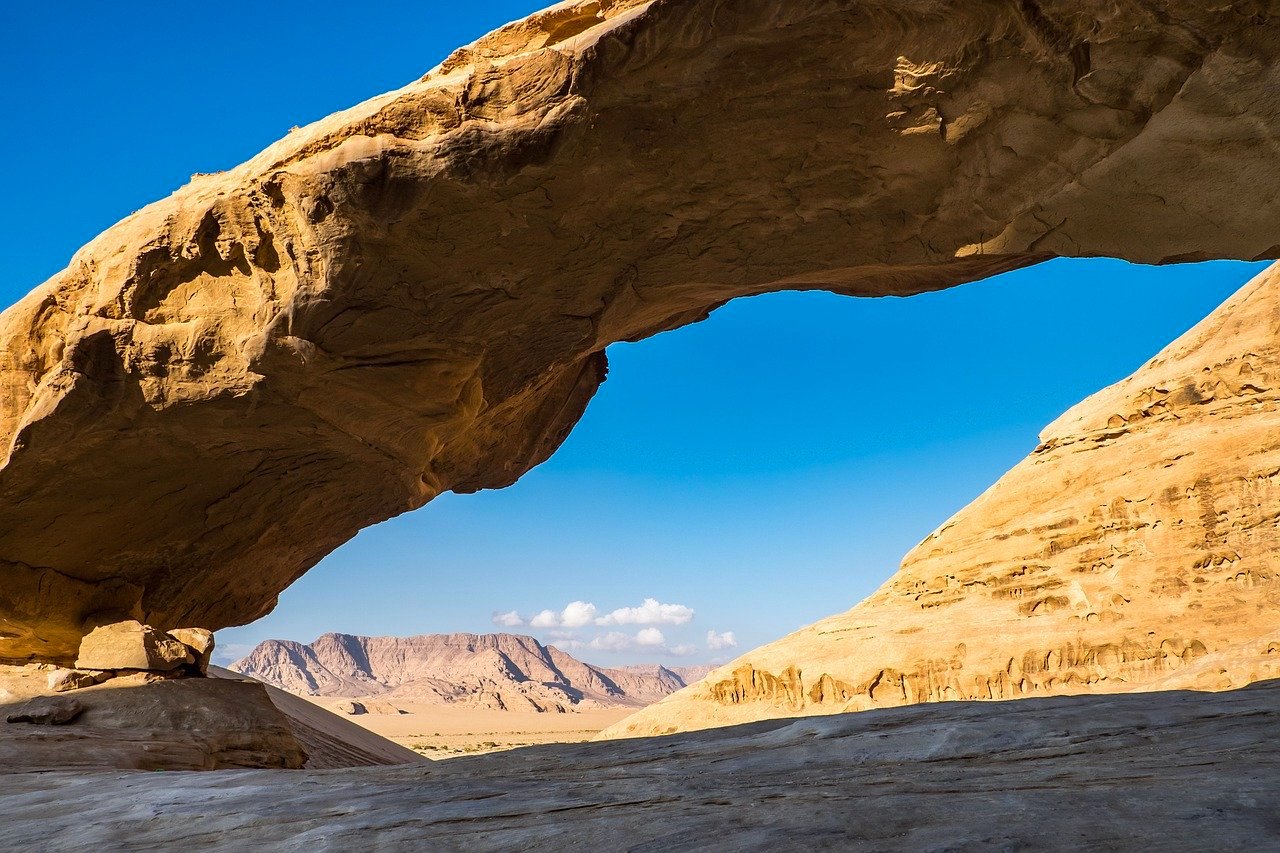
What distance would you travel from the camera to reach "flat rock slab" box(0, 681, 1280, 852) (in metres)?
3.07

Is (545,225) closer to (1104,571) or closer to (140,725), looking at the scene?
(140,725)

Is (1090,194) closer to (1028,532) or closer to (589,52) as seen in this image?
(589,52)

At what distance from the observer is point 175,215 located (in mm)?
8945

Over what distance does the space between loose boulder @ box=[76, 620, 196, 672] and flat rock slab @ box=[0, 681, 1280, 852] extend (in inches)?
172

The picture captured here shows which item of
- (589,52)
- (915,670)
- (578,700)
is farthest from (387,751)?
(578,700)

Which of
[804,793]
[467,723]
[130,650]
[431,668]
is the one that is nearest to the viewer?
[804,793]

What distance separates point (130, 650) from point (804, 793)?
893cm

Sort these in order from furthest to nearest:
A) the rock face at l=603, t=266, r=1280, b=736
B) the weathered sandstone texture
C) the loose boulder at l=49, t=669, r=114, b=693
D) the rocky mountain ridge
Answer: the rocky mountain ridge → the rock face at l=603, t=266, r=1280, b=736 → the loose boulder at l=49, t=669, r=114, b=693 → the weathered sandstone texture

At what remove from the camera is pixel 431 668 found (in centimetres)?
12900

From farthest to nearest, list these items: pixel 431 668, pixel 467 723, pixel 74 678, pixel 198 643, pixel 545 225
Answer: pixel 431 668
pixel 467 723
pixel 198 643
pixel 74 678
pixel 545 225

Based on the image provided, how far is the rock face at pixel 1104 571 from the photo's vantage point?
13.4m


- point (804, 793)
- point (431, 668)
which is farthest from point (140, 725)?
point (431, 668)

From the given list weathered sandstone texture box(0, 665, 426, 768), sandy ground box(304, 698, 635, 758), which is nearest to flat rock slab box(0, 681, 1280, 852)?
weathered sandstone texture box(0, 665, 426, 768)

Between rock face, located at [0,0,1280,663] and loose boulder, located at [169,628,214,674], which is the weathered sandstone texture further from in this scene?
rock face, located at [0,0,1280,663]
